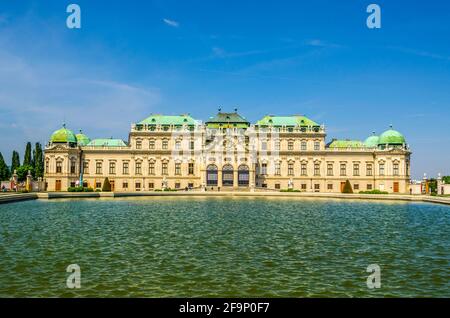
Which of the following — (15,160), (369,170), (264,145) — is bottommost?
(369,170)

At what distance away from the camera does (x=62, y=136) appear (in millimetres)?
92125

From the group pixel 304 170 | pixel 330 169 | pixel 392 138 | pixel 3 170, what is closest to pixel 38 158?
pixel 3 170

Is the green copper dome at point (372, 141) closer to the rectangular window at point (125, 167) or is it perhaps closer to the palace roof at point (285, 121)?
the palace roof at point (285, 121)

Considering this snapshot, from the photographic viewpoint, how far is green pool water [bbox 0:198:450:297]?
47.2 feet

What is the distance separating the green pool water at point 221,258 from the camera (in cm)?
1440

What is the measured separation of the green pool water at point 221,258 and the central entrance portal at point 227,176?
191 feet

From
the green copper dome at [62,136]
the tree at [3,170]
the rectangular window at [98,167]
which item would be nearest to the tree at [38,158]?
the tree at [3,170]

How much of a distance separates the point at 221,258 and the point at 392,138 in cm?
8535

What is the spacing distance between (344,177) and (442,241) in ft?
232

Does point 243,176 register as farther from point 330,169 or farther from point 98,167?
point 98,167

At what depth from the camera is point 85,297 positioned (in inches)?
527
